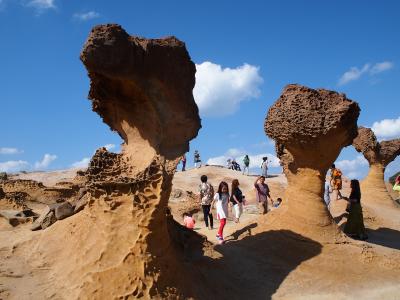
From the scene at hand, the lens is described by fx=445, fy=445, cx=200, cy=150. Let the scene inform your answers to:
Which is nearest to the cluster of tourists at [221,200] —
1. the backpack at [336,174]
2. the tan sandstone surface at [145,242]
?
the tan sandstone surface at [145,242]

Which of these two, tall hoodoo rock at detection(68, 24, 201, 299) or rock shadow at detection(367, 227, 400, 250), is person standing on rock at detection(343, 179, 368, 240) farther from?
tall hoodoo rock at detection(68, 24, 201, 299)

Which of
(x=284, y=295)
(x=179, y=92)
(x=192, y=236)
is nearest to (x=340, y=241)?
(x=284, y=295)

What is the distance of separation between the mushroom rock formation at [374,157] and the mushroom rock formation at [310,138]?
7.08 meters

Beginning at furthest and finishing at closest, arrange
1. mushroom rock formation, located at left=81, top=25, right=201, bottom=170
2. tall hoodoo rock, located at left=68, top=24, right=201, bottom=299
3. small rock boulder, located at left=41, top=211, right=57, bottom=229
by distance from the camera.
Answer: small rock boulder, located at left=41, top=211, right=57, bottom=229 < mushroom rock formation, located at left=81, top=25, right=201, bottom=170 < tall hoodoo rock, located at left=68, top=24, right=201, bottom=299

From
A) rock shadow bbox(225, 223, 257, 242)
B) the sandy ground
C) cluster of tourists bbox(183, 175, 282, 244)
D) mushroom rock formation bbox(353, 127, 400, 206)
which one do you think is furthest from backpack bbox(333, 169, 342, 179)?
rock shadow bbox(225, 223, 257, 242)

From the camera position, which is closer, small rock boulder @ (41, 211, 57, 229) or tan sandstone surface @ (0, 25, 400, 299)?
tan sandstone surface @ (0, 25, 400, 299)

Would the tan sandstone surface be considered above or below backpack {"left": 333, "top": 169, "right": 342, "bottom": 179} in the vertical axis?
below

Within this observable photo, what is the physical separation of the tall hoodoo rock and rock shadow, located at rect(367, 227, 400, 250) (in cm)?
574

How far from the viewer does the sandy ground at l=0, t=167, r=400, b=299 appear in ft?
15.1

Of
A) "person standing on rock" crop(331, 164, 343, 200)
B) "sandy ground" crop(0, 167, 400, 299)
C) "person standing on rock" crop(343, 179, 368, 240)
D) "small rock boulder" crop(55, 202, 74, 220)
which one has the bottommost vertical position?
"sandy ground" crop(0, 167, 400, 299)

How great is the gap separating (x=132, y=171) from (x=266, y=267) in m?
2.81

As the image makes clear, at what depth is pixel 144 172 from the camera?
14.6 ft

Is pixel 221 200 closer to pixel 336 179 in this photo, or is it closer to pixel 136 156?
pixel 136 156

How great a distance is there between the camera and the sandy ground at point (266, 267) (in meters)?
4.59
